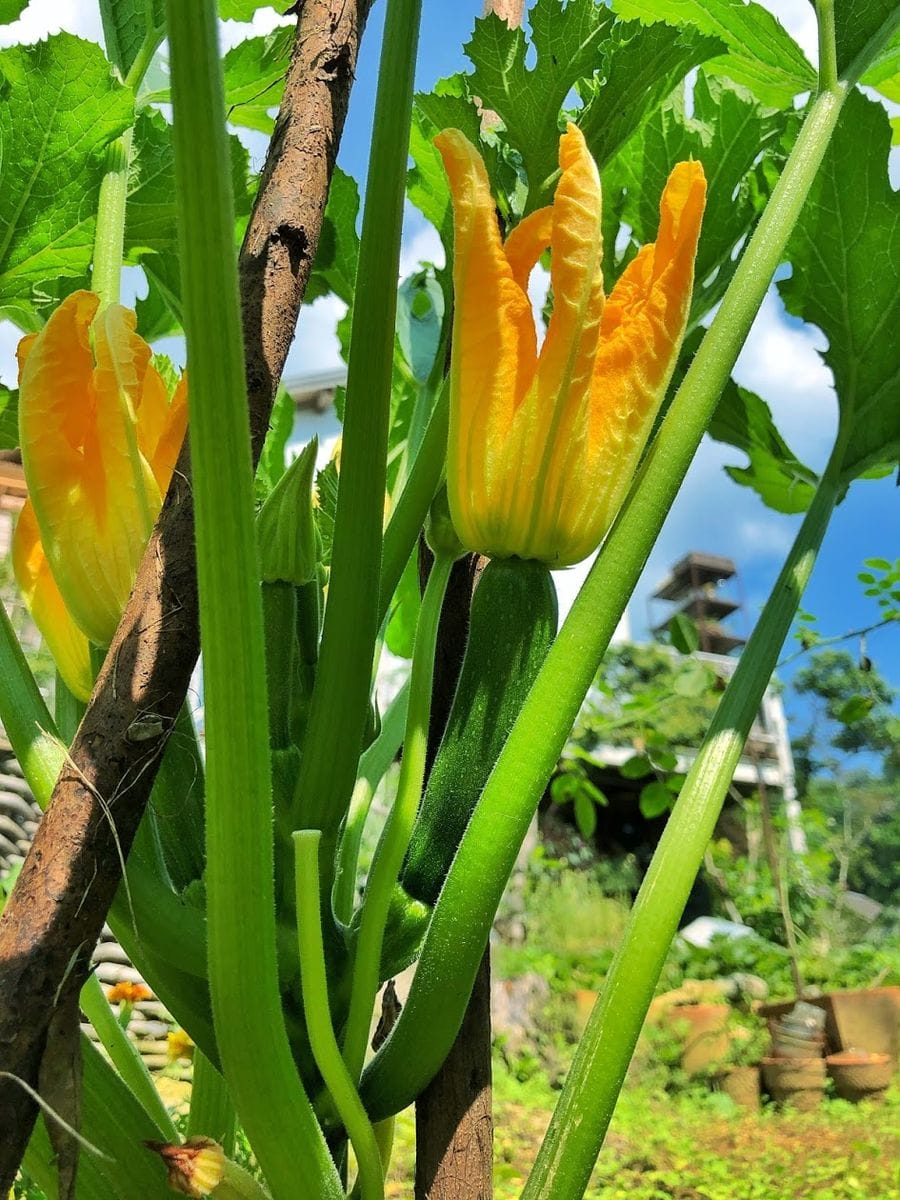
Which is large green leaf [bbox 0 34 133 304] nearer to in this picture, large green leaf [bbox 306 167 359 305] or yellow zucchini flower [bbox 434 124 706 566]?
large green leaf [bbox 306 167 359 305]

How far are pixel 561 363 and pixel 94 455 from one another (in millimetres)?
310

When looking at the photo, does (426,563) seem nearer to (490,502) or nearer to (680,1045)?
(490,502)

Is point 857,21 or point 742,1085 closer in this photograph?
point 857,21

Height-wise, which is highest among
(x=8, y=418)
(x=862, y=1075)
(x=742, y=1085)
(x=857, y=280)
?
(x=857, y=280)

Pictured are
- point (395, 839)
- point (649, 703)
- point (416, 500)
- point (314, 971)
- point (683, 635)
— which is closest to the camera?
point (314, 971)

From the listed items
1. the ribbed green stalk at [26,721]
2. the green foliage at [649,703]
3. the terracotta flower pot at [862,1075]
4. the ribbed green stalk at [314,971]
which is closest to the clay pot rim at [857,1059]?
the terracotta flower pot at [862,1075]

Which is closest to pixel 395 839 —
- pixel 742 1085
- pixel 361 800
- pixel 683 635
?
pixel 361 800

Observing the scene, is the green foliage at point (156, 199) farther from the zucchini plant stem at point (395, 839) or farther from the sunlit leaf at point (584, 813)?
the sunlit leaf at point (584, 813)

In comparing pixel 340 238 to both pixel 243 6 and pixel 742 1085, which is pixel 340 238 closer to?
pixel 243 6

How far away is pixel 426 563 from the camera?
1000 mm

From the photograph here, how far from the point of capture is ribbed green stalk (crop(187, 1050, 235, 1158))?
85cm

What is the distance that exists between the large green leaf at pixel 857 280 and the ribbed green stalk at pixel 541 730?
29 centimetres

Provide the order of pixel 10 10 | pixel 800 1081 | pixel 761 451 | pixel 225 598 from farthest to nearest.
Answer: pixel 800 1081 < pixel 761 451 < pixel 10 10 < pixel 225 598

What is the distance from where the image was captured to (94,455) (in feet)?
2.31
